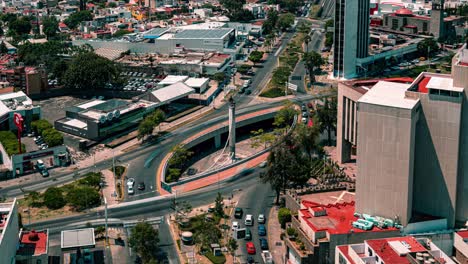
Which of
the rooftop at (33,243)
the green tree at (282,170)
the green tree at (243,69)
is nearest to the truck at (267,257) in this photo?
the green tree at (282,170)

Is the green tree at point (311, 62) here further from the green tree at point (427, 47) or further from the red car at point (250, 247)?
the red car at point (250, 247)

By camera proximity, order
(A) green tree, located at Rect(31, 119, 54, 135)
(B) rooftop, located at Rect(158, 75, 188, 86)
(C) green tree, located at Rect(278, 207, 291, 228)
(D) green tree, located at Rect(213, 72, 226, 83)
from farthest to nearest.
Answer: (D) green tree, located at Rect(213, 72, 226, 83) < (B) rooftop, located at Rect(158, 75, 188, 86) < (A) green tree, located at Rect(31, 119, 54, 135) < (C) green tree, located at Rect(278, 207, 291, 228)

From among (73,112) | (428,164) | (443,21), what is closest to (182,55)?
(73,112)

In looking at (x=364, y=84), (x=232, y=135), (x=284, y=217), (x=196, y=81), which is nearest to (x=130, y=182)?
(x=232, y=135)

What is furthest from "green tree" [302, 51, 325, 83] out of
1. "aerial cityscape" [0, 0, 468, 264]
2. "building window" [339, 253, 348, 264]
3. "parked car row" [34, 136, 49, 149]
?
"building window" [339, 253, 348, 264]

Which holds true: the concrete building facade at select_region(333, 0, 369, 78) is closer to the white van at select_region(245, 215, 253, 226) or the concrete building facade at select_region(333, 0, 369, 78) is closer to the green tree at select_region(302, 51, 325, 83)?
the green tree at select_region(302, 51, 325, 83)

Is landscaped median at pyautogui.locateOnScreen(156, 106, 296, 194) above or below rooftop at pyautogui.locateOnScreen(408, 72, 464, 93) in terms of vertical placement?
below

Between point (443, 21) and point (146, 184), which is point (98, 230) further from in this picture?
point (443, 21)
